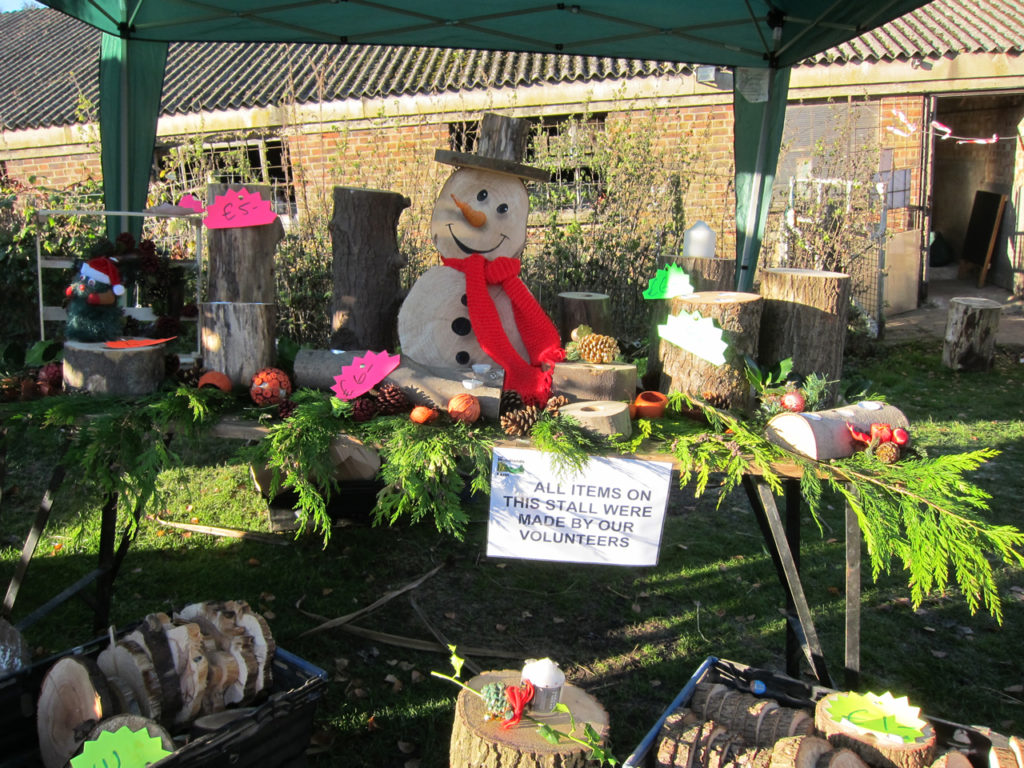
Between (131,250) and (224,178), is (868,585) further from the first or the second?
(224,178)

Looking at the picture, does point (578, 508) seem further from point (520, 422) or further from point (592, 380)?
point (592, 380)

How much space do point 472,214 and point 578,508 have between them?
3.27 ft

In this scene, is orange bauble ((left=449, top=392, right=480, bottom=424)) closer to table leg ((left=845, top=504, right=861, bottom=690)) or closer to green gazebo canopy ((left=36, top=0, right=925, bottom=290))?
table leg ((left=845, top=504, right=861, bottom=690))

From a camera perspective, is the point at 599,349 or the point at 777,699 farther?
the point at 599,349

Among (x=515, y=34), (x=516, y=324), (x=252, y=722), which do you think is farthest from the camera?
(x=515, y=34)

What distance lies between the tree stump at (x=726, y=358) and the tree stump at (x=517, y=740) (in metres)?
0.90

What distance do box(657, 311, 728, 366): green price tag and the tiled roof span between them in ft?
23.2

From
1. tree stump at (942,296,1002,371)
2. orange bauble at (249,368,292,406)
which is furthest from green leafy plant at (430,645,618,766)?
tree stump at (942,296,1002,371)

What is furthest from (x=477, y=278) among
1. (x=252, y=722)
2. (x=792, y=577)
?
(x=252, y=722)

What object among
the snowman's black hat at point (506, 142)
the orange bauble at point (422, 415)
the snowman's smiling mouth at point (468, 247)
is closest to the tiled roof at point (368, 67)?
the snowman's black hat at point (506, 142)

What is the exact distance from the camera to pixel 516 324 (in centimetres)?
251

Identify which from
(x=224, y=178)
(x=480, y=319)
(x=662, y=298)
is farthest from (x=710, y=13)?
(x=224, y=178)

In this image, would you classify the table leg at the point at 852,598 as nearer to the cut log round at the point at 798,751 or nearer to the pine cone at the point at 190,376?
the cut log round at the point at 798,751

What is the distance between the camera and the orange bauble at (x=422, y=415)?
2.09m
